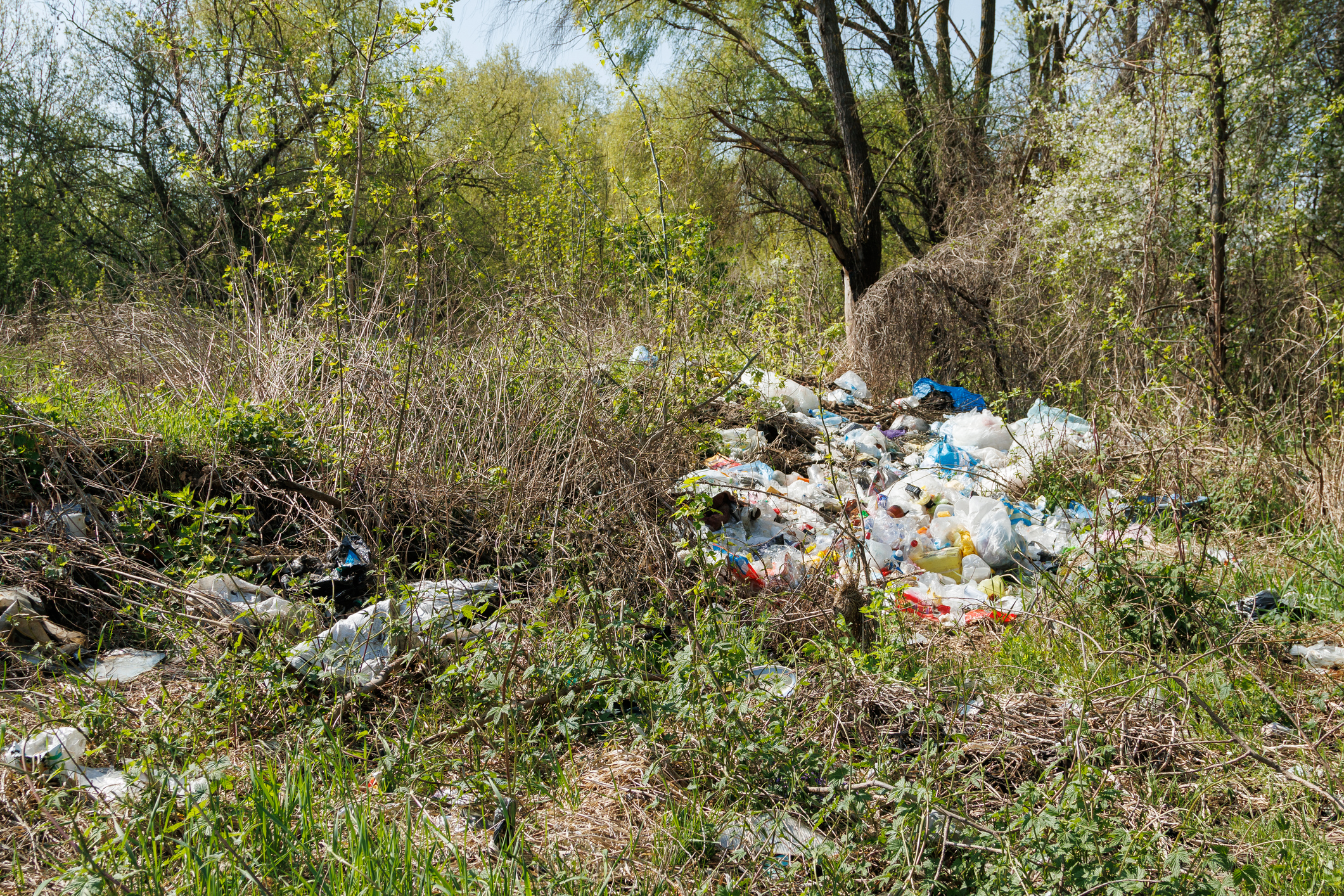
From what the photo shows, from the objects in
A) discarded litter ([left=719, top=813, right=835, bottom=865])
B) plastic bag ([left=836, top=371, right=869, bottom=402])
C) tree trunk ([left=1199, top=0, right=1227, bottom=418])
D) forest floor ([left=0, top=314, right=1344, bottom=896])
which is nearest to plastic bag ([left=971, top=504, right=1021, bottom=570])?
forest floor ([left=0, top=314, right=1344, bottom=896])

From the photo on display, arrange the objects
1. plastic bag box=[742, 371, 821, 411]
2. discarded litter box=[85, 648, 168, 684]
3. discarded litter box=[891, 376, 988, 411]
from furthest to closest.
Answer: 1. discarded litter box=[891, 376, 988, 411]
2. plastic bag box=[742, 371, 821, 411]
3. discarded litter box=[85, 648, 168, 684]

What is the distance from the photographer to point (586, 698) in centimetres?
261

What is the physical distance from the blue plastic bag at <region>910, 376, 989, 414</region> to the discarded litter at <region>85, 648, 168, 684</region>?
21.3ft

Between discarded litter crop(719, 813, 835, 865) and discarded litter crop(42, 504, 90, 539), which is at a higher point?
discarded litter crop(42, 504, 90, 539)

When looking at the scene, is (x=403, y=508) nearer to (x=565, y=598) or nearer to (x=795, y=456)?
(x=565, y=598)

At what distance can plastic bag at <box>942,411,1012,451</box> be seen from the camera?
6.34 meters

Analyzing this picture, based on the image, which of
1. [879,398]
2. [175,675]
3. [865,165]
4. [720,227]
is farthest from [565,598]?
[720,227]

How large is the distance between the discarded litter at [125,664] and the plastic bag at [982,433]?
5.37m

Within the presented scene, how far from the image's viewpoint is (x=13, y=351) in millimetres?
6684

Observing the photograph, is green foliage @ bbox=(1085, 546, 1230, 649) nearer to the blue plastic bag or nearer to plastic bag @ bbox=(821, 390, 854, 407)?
plastic bag @ bbox=(821, 390, 854, 407)

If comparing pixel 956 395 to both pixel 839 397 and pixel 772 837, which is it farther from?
pixel 772 837

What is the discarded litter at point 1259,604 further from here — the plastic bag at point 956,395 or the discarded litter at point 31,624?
the discarded litter at point 31,624

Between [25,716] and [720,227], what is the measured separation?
1168 centimetres

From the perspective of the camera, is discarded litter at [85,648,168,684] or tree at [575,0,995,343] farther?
tree at [575,0,995,343]
